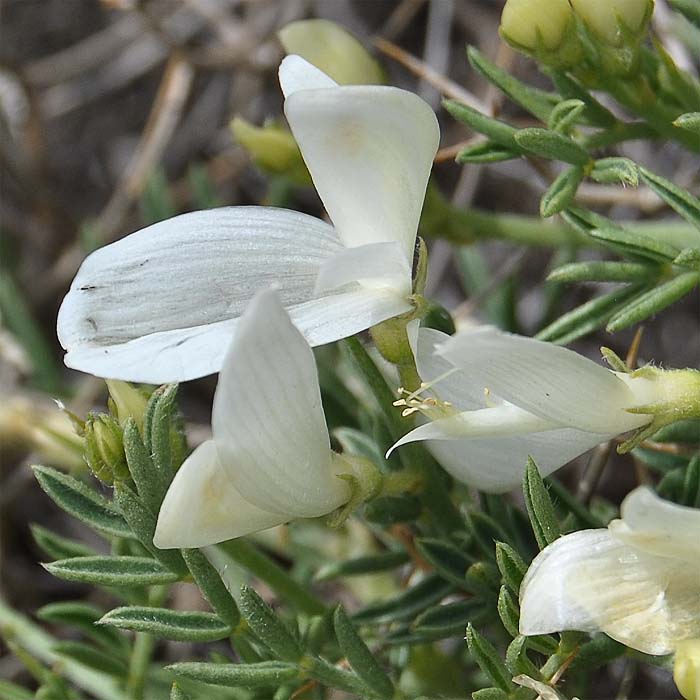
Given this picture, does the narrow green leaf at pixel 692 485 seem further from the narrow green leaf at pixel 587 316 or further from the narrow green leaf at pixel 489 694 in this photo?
the narrow green leaf at pixel 489 694

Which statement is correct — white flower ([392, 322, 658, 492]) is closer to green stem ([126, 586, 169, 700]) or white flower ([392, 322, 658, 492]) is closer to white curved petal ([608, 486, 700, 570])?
white curved petal ([608, 486, 700, 570])

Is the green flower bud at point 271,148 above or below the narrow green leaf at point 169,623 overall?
above

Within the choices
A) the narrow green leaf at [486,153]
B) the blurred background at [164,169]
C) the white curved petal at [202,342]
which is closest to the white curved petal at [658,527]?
the white curved petal at [202,342]

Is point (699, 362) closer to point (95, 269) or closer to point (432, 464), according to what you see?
point (432, 464)

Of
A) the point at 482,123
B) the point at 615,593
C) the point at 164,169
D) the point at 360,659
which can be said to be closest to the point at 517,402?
the point at 615,593

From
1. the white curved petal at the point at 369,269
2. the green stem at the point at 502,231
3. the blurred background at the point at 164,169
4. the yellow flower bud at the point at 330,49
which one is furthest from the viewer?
the blurred background at the point at 164,169

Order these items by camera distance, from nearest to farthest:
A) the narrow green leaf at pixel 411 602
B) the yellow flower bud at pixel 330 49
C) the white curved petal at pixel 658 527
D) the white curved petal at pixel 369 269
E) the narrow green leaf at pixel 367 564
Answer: the white curved petal at pixel 658 527, the white curved petal at pixel 369 269, the narrow green leaf at pixel 411 602, the narrow green leaf at pixel 367 564, the yellow flower bud at pixel 330 49

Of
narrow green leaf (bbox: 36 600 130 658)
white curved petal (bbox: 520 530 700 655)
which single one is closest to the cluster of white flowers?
white curved petal (bbox: 520 530 700 655)

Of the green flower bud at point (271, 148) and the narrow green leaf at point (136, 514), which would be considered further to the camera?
the green flower bud at point (271, 148)
